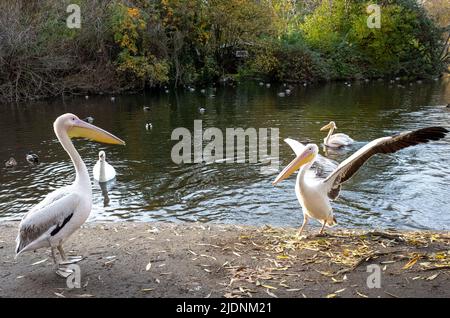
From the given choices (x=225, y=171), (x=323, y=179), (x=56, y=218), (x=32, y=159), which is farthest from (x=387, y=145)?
(x=32, y=159)

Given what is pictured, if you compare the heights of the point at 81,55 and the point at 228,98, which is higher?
the point at 81,55

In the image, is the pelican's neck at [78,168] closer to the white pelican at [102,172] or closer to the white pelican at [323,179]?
the white pelican at [323,179]

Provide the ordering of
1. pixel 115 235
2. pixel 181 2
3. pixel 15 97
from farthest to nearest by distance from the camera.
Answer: pixel 181 2 → pixel 15 97 → pixel 115 235

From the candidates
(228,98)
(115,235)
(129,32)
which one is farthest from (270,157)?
(129,32)

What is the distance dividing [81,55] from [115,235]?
77.6 ft

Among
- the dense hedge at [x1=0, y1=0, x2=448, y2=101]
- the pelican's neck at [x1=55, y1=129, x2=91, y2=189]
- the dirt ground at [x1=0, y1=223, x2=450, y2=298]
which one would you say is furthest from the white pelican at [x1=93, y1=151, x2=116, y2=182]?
the dense hedge at [x1=0, y1=0, x2=448, y2=101]

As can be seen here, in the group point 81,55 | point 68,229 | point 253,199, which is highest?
point 81,55

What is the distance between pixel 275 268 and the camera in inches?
202

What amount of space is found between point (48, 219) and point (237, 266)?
7.07ft

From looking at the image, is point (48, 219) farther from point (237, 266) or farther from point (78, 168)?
point (237, 266)

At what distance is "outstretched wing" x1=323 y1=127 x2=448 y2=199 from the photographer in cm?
531

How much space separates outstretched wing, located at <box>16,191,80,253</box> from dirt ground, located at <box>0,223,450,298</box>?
46 centimetres

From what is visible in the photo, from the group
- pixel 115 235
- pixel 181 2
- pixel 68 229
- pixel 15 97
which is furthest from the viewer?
pixel 181 2
